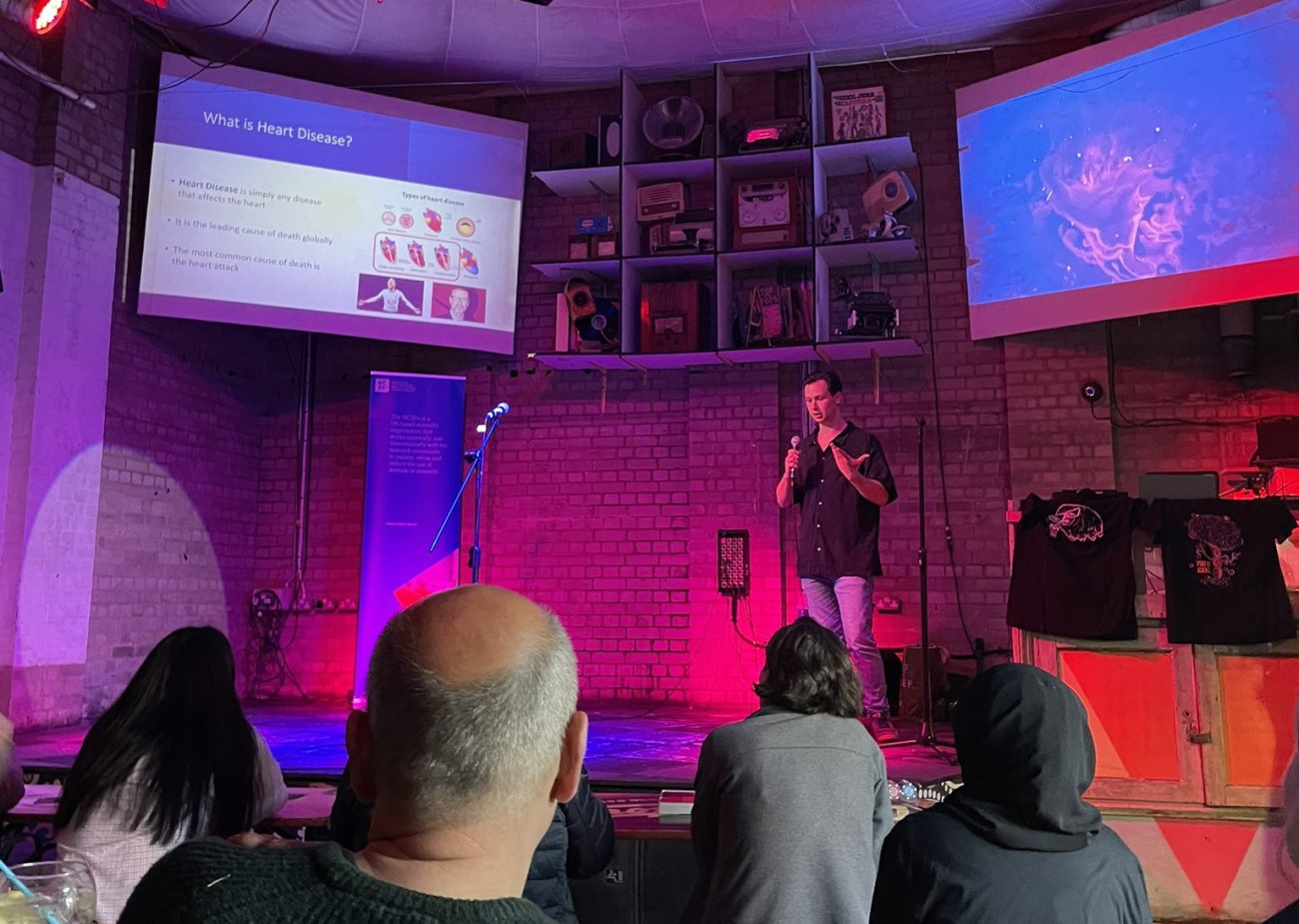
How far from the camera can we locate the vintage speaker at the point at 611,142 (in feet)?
20.9

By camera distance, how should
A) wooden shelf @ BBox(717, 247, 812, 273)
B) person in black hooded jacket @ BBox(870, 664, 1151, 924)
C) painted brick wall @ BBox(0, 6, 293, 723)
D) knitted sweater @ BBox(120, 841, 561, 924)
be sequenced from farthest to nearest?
wooden shelf @ BBox(717, 247, 812, 273) < painted brick wall @ BBox(0, 6, 293, 723) < person in black hooded jacket @ BBox(870, 664, 1151, 924) < knitted sweater @ BBox(120, 841, 561, 924)

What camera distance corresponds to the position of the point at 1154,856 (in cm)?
375

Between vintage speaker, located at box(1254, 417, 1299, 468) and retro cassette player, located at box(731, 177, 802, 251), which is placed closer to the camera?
vintage speaker, located at box(1254, 417, 1299, 468)

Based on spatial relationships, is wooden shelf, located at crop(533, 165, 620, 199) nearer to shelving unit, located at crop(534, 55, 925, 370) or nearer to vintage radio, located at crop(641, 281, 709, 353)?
shelving unit, located at crop(534, 55, 925, 370)

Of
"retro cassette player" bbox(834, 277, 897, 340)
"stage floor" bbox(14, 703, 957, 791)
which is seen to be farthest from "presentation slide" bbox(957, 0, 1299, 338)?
"stage floor" bbox(14, 703, 957, 791)

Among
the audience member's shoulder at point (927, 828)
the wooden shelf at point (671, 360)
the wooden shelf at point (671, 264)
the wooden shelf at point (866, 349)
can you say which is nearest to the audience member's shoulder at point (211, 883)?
the audience member's shoulder at point (927, 828)

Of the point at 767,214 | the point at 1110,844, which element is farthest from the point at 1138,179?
the point at 1110,844

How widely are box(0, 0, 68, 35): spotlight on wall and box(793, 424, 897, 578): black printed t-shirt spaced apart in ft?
14.1

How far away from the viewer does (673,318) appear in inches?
241

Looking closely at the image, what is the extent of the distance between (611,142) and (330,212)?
182 centimetres

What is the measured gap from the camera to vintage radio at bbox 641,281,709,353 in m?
6.08

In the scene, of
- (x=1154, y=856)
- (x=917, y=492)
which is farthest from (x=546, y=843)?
(x=917, y=492)

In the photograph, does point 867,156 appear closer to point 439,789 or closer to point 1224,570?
point 1224,570

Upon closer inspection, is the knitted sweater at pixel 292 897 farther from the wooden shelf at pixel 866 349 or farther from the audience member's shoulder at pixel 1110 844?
the wooden shelf at pixel 866 349
